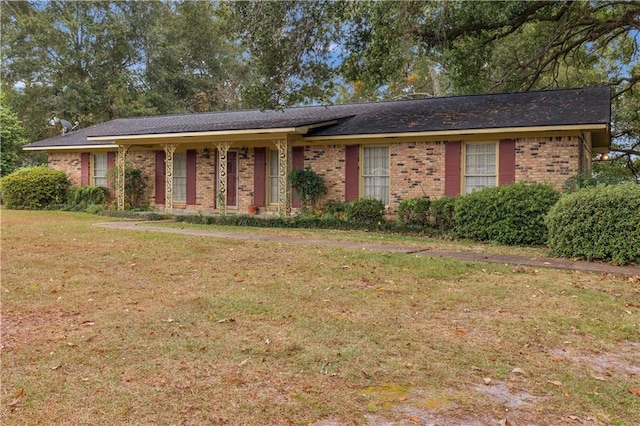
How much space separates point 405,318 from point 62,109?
108 feet

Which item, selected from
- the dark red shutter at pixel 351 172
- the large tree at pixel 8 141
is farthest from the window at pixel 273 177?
the large tree at pixel 8 141

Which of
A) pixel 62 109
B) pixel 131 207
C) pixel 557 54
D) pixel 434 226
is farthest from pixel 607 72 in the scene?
pixel 62 109

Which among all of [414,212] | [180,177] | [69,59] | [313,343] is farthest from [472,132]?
[69,59]

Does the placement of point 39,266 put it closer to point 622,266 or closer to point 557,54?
point 622,266

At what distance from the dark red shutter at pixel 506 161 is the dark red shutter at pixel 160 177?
41.1 ft

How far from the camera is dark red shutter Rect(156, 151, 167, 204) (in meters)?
19.7

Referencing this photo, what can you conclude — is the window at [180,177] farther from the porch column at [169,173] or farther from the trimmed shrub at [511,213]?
the trimmed shrub at [511,213]

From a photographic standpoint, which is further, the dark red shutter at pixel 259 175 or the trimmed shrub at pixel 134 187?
the trimmed shrub at pixel 134 187

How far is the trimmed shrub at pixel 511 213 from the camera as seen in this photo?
10930 millimetres

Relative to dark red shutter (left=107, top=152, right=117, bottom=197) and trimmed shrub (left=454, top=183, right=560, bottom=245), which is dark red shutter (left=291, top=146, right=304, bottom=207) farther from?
dark red shutter (left=107, top=152, right=117, bottom=197)

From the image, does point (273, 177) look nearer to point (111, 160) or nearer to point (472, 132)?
point (472, 132)

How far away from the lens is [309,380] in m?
3.64


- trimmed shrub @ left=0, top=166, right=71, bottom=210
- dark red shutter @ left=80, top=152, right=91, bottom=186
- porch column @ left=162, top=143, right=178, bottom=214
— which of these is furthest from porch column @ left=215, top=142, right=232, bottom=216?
trimmed shrub @ left=0, top=166, right=71, bottom=210

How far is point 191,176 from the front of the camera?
1900cm
